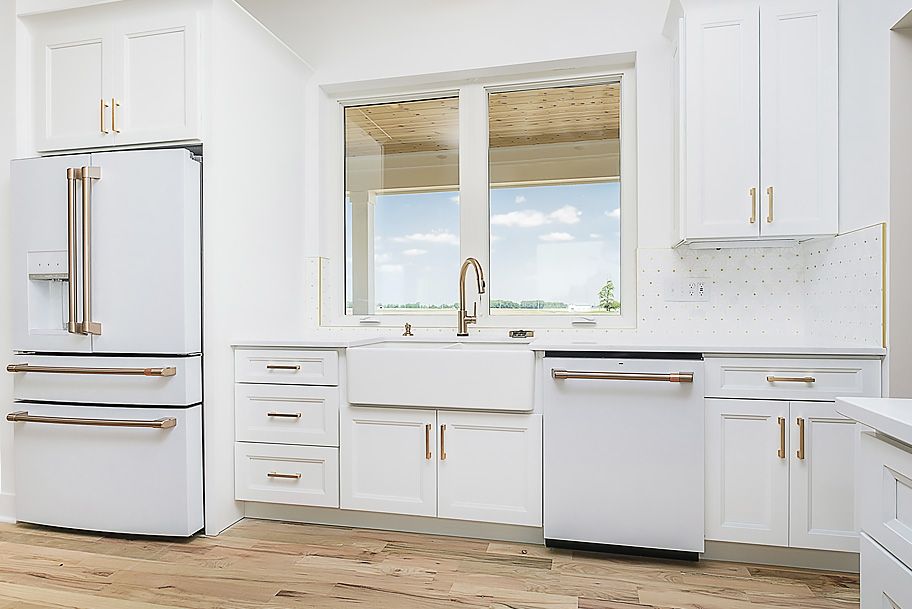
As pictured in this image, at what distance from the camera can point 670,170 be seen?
3082mm

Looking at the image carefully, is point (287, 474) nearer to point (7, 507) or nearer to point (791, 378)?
point (7, 507)

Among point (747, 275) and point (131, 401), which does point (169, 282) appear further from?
point (747, 275)

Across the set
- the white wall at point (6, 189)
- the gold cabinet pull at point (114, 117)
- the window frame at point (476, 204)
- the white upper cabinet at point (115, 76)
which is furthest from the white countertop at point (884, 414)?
the white wall at point (6, 189)

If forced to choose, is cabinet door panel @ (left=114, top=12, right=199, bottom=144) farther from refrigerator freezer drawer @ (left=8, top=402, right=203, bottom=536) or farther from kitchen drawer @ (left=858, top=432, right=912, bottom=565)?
kitchen drawer @ (left=858, top=432, right=912, bottom=565)

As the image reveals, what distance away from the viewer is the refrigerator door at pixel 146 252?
2.66 m

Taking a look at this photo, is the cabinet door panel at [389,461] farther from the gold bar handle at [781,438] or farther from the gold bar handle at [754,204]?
the gold bar handle at [754,204]

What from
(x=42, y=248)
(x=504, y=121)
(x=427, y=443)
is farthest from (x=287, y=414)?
(x=504, y=121)

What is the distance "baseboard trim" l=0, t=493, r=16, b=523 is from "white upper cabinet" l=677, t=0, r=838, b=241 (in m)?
3.22

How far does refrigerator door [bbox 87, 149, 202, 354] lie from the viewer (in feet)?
8.73

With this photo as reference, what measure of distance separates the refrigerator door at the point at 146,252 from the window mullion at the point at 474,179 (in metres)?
1.36

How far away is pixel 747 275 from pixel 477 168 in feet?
4.76

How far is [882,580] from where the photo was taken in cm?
108

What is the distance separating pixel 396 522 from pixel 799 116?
7.77ft

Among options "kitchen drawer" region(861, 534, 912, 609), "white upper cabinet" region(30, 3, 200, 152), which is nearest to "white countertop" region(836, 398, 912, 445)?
"kitchen drawer" region(861, 534, 912, 609)
